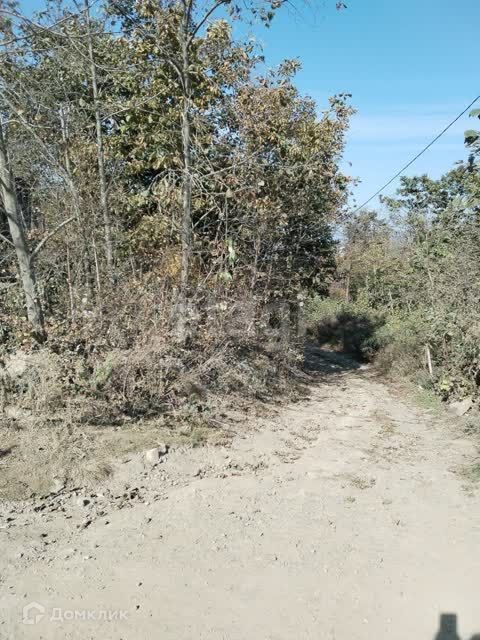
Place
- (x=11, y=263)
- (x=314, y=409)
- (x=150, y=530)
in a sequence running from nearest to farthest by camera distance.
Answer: (x=150, y=530)
(x=314, y=409)
(x=11, y=263)

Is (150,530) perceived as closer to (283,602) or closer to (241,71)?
(283,602)

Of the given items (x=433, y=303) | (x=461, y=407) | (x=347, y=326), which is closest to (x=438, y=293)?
(x=433, y=303)

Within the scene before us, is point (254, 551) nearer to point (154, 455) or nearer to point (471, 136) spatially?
point (154, 455)

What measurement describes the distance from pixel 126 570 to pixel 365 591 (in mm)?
1651

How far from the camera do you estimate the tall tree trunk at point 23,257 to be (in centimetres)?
659

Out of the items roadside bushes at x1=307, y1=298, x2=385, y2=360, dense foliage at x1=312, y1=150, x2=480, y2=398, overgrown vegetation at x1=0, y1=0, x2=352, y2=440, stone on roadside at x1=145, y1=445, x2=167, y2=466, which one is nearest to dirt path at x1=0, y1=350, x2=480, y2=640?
stone on roadside at x1=145, y1=445, x2=167, y2=466

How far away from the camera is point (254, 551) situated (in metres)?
4.04

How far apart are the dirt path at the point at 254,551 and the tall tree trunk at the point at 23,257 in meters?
2.51

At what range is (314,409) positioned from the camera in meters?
8.27

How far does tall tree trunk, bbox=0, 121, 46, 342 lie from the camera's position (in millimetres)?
6586

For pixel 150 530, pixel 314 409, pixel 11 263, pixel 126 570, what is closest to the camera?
pixel 126 570

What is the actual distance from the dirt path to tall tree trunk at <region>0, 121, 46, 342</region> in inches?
98.9

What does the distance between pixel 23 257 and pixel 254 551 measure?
470cm

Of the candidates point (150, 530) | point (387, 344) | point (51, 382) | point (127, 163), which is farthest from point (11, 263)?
point (387, 344)
